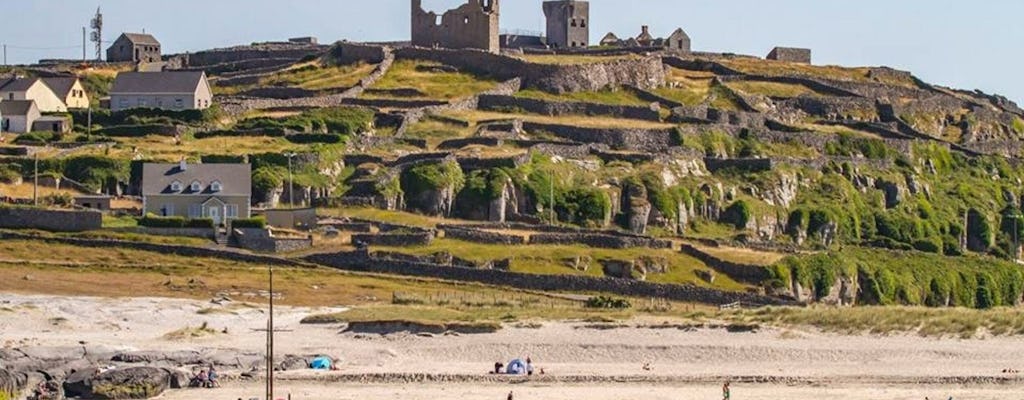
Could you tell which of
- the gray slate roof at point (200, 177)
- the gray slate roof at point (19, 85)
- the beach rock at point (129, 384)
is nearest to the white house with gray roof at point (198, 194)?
the gray slate roof at point (200, 177)

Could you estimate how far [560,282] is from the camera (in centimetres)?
8119

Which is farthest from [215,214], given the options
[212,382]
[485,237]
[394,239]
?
[212,382]

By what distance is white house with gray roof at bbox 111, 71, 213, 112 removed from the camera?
365ft

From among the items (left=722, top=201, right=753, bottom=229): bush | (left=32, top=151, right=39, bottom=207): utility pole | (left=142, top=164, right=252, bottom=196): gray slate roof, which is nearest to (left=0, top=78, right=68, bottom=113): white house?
(left=32, top=151, right=39, bottom=207): utility pole

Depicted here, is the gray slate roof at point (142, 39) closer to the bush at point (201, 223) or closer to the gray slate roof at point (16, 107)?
the gray slate roof at point (16, 107)

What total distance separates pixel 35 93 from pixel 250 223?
2867 centimetres

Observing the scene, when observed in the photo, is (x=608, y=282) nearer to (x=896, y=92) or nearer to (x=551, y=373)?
(x=551, y=373)

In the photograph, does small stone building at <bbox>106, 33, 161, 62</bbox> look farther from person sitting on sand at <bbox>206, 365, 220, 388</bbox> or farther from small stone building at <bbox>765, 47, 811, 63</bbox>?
person sitting on sand at <bbox>206, 365, 220, 388</bbox>

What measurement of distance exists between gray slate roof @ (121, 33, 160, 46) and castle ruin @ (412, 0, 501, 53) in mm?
18947

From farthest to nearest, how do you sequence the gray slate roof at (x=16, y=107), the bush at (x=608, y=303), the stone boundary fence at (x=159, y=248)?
the gray slate roof at (x=16, y=107), the stone boundary fence at (x=159, y=248), the bush at (x=608, y=303)

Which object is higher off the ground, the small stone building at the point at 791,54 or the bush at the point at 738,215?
the small stone building at the point at 791,54

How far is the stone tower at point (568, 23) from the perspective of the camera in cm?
14650

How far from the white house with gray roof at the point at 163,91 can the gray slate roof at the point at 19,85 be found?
4141 mm

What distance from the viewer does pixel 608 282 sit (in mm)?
81188
